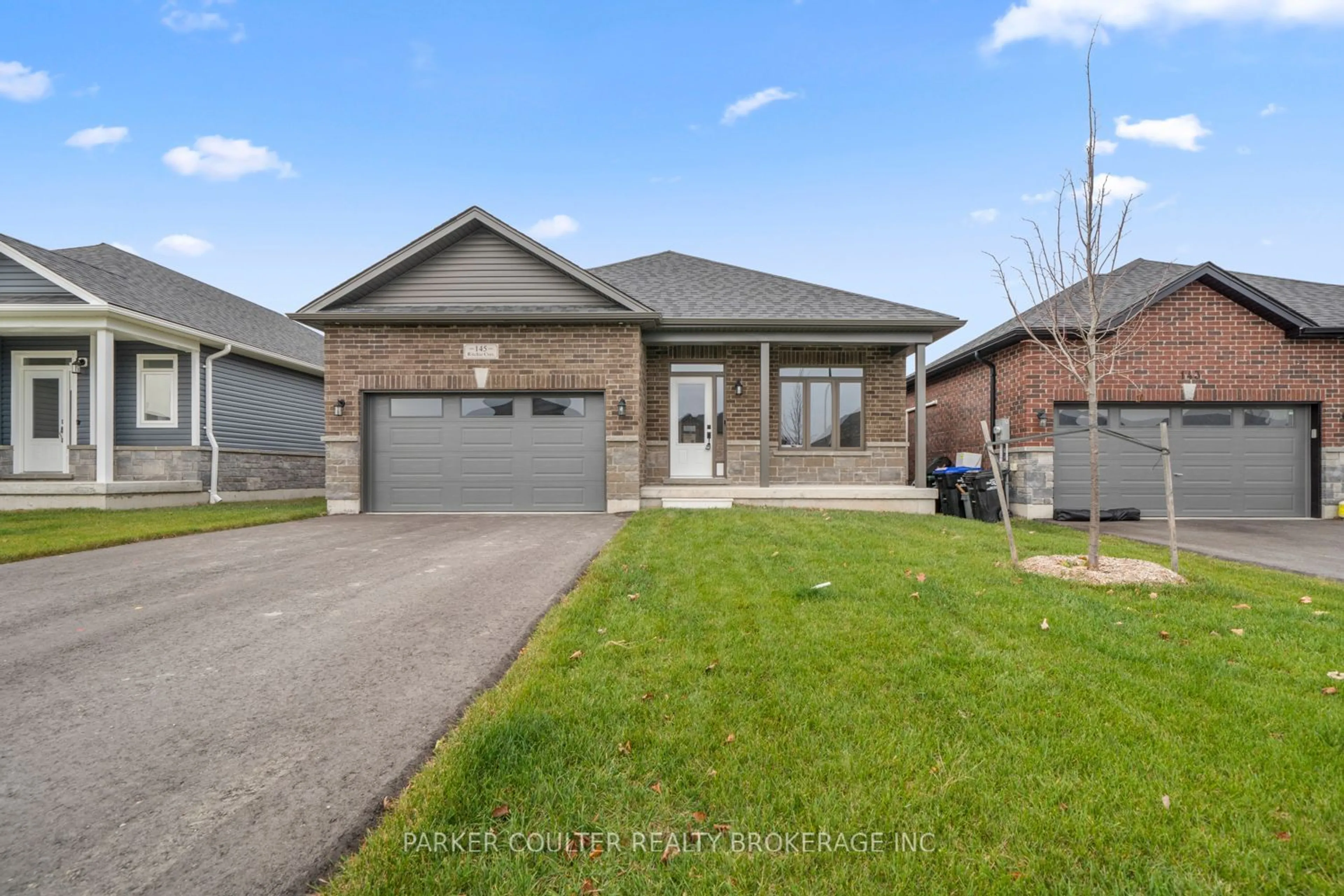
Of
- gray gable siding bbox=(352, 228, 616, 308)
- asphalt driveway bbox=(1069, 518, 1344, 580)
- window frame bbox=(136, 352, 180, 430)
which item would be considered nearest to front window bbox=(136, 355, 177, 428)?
window frame bbox=(136, 352, 180, 430)

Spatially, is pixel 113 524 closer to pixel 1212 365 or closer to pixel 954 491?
pixel 954 491

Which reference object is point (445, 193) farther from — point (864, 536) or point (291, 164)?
point (864, 536)

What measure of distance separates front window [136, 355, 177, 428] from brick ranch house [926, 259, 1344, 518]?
59.8ft

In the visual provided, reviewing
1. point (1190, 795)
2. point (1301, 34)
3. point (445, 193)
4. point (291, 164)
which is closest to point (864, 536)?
point (1190, 795)

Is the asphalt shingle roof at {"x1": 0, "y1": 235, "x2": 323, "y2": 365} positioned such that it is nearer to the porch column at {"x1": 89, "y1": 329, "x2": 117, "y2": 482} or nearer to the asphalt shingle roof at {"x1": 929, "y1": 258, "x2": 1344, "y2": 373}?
the porch column at {"x1": 89, "y1": 329, "x2": 117, "y2": 482}

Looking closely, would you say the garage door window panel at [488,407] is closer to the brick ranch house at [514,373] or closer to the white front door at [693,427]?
the brick ranch house at [514,373]

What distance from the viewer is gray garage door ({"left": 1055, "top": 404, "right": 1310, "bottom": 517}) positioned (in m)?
11.7

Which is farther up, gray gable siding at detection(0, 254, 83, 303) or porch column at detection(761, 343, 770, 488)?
gray gable siding at detection(0, 254, 83, 303)

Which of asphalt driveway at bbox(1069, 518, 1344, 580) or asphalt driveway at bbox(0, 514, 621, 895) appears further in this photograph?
asphalt driveway at bbox(1069, 518, 1344, 580)

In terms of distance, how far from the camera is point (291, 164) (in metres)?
19.0

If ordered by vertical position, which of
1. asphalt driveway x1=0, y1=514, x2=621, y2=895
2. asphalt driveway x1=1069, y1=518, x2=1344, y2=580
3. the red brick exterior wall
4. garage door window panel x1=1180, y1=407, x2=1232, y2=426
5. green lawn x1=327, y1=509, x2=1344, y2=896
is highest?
the red brick exterior wall

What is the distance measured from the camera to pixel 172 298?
14.2m

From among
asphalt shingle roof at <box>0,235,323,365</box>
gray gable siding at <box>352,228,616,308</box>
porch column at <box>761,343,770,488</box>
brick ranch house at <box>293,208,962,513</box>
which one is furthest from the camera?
asphalt shingle roof at <box>0,235,323,365</box>

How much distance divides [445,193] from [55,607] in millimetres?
17034
